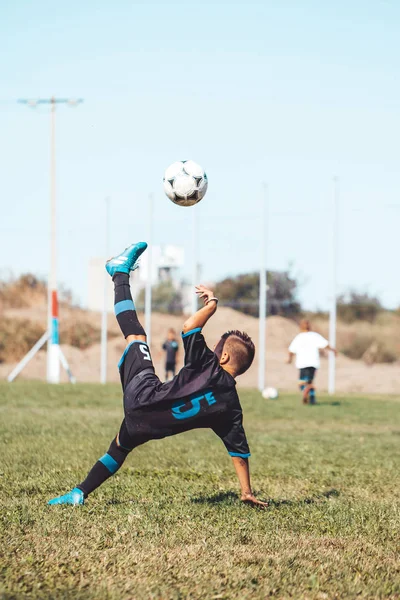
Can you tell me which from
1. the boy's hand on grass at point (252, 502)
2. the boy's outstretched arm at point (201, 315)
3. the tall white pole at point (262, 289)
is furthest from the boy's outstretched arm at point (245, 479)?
the tall white pole at point (262, 289)

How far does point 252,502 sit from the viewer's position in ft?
22.4

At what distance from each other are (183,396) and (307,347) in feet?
47.8

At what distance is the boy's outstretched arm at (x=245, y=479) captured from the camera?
6.73 metres

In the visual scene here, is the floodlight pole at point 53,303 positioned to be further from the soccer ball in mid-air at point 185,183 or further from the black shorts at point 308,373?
the soccer ball in mid-air at point 185,183

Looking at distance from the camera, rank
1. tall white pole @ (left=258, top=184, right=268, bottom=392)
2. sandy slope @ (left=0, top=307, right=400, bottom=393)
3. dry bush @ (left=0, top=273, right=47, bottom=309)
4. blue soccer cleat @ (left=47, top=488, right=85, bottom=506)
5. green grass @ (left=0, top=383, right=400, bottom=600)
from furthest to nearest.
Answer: dry bush @ (left=0, top=273, right=47, bottom=309) → sandy slope @ (left=0, top=307, right=400, bottom=393) → tall white pole @ (left=258, top=184, right=268, bottom=392) → blue soccer cleat @ (left=47, top=488, right=85, bottom=506) → green grass @ (left=0, top=383, right=400, bottom=600)

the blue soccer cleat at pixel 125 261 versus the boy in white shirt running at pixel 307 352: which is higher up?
the blue soccer cleat at pixel 125 261

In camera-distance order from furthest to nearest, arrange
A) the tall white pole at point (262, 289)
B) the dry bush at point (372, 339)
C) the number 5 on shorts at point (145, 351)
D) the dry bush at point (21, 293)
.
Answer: the dry bush at point (21, 293) → the dry bush at point (372, 339) → the tall white pole at point (262, 289) → the number 5 on shorts at point (145, 351)

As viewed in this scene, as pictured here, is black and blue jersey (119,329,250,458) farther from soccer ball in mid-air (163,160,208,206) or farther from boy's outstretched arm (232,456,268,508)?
soccer ball in mid-air (163,160,208,206)

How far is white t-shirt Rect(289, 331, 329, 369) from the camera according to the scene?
20.5 m

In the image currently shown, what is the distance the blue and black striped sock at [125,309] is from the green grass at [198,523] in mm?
1397

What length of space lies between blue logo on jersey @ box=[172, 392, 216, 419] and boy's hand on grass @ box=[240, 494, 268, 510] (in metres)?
0.92

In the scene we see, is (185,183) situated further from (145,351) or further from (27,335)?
(27,335)

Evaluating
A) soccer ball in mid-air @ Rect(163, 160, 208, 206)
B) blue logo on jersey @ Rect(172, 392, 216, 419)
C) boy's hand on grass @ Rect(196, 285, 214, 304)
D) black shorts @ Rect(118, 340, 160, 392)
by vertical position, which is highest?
soccer ball in mid-air @ Rect(163, 160, 208, 206)

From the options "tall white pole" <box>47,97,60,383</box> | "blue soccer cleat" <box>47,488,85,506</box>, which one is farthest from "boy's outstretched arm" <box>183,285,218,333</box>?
"tall white pole" <box>47,97,60,383</box>
